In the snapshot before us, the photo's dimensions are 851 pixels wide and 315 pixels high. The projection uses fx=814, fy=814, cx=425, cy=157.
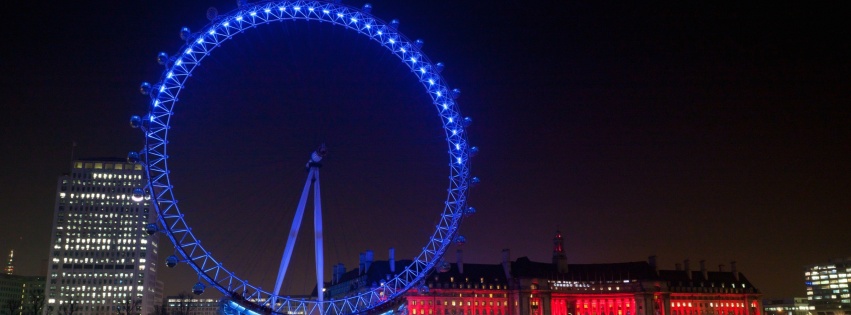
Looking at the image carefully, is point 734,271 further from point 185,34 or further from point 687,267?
point 185,34

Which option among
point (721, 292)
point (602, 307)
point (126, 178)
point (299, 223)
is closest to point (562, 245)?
point (602, 307)

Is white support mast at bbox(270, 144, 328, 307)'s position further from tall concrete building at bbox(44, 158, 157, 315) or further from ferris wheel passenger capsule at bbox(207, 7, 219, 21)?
tall concrete building at bbox(44, 158, 157, 315)

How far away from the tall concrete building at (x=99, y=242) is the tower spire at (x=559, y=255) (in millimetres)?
71621

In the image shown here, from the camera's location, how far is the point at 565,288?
443ft

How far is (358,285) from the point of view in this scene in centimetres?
12450

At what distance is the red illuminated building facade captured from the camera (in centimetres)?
12538

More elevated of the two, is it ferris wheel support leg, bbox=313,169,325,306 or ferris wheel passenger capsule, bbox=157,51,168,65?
ferris wheel passenger capsule, bbox=157,51,168,65

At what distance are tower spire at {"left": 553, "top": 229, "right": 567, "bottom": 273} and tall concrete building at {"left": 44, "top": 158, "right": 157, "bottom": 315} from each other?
71621 mm

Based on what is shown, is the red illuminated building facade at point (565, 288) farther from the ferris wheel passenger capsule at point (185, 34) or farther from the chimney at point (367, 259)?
the ferris wheel passenger capsule at point (185, 34)

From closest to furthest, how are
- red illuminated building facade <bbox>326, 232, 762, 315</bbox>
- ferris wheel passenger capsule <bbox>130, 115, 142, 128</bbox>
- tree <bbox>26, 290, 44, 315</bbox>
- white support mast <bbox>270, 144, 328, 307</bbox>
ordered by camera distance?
1. ferris wheel passenger capsule <bbox>130, 115, 142, 128</bbox>
2. white support mast <bbox>270, 144, 328, 307</bbox>
3. tree <bbox>26, 290, 44, 315</bbox>
4. red illuminated building facade <bbox>326, 232, 762, 315</bbox>

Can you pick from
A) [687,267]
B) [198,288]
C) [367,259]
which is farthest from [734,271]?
[198,288]

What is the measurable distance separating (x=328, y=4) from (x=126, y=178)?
105 m

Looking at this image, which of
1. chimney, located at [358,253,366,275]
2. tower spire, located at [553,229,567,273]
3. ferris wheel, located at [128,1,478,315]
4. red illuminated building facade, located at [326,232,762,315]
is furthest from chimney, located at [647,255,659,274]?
ferris wheel, located at [128,1,478,315]

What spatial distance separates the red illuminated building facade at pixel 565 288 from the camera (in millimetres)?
125375
